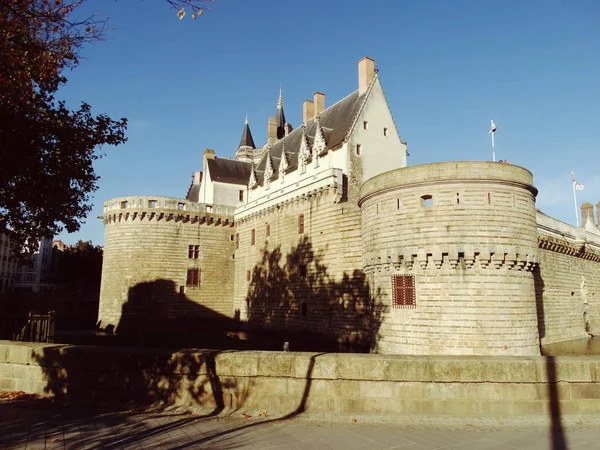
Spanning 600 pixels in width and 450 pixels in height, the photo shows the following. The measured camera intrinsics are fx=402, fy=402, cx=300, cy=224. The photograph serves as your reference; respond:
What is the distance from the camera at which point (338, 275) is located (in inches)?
952

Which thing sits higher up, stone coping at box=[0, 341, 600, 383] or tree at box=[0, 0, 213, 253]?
tree at box=[0, 0, 213, 253]

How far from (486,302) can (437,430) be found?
11742 millimetres

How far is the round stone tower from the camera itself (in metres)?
16.2

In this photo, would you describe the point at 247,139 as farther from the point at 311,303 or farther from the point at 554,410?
the point at 554,410

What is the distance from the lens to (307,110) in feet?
113

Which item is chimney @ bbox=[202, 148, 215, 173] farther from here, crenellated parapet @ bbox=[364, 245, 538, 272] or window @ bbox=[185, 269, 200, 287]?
crenellated parapet @ bbox=[364, 245, 538, 272]

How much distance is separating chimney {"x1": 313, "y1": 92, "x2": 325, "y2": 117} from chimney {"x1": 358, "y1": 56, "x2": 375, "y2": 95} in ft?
18.7

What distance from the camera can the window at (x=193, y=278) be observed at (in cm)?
3422

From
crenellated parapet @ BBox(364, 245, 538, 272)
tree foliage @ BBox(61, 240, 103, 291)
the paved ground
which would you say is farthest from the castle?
tree foliage @ BBox(61, 240, 103, 291)

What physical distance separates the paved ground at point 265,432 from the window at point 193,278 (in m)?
28.0

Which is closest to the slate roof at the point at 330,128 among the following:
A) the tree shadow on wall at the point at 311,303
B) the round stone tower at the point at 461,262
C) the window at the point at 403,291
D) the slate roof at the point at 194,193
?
the tree shadow on wall at the point at 311,303

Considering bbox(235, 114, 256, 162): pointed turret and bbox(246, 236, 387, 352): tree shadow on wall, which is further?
bbox(235, 114, 256, 162): pointed turret

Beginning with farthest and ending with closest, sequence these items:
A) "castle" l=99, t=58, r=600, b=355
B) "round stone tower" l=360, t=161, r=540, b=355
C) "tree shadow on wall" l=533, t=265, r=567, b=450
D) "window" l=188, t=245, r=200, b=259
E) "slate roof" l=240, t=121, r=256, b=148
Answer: "slate roof" l=240, t=121, r=256, b=148 < "window" l=188, t=245, r=200, b=259 < "castle" l=99, t=58, r=600, b=355 < "round stone tower" l=360, t=161, r=540, b=355 < "tree shadow on wall" l=533, t=265, r=567, b=450

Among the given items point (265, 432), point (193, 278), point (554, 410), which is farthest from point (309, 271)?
point (265, 432)
